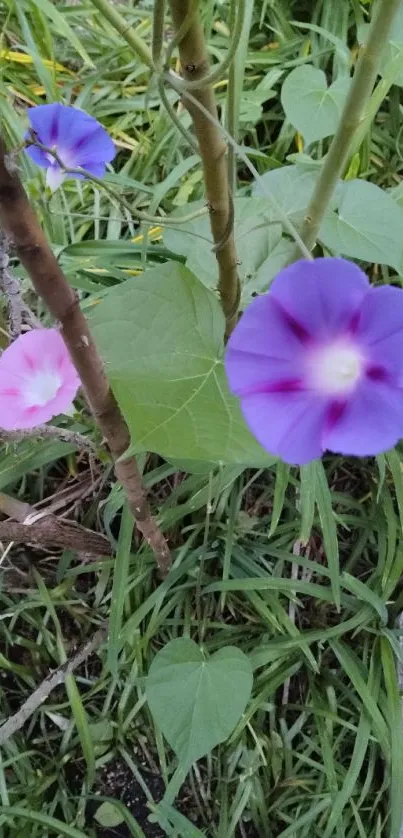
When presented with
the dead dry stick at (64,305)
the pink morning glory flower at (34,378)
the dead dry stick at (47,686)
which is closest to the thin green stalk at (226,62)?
the dead dry stick at (64,305)

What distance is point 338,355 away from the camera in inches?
19.0

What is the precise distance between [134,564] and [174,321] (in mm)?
558

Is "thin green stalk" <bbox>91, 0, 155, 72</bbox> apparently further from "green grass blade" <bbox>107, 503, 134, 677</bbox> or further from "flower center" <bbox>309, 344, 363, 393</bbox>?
"green grass blade" <bbox>107, 503, 134, 677</bbox>

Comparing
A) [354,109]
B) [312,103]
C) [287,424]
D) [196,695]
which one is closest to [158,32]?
[354,109]

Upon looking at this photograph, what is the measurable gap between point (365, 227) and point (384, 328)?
0.36m

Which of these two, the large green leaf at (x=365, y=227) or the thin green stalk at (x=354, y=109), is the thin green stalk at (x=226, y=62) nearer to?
the thin green stalk at (x=354, y=109)

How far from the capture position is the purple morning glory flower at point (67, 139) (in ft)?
2.67

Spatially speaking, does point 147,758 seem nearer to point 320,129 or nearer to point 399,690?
point 399,690

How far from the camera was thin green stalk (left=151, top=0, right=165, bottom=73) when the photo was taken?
44cm

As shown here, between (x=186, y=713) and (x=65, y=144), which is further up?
(x=65, y=144)

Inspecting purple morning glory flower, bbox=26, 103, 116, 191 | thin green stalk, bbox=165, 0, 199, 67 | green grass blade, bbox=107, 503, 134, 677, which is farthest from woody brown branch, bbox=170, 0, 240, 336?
green grass blade, bbox=107, 503, 134, 677

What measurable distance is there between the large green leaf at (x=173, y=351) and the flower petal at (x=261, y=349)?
0.08 m

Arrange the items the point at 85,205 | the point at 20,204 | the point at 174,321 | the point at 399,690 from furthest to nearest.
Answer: the point at 85,205 → the point at 399,690 → the point at 174,321 → the point at 20,204

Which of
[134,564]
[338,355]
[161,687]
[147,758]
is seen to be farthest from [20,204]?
[147,758]
